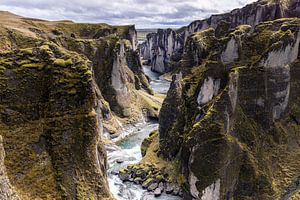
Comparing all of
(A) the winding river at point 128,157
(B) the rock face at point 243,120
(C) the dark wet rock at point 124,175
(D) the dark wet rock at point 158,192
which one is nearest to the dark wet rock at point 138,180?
(A) the winding river at point 128,157

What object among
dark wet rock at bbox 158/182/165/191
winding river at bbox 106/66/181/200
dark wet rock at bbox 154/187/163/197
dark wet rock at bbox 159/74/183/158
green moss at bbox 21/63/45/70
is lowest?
winding river at bbox 106/66/181/200

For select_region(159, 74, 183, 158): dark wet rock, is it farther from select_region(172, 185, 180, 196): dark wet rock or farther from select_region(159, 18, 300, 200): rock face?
select_region(172, 185, 180, 196): dark wet rock

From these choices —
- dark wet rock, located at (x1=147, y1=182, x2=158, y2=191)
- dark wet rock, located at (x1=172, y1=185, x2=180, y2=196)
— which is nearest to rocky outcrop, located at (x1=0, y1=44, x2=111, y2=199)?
dark wet rock, located at (x1=147, y1=182, x2=158, y2=191)

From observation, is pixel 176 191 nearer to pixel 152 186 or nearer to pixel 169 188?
pixel 169 188

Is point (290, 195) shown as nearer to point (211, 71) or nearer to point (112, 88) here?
point (211, 71)

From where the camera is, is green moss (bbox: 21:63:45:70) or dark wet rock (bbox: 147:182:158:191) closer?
green moss (bbox: 21:63:45:70)

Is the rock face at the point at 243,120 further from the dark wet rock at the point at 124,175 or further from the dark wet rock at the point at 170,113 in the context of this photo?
the dark wet rock at the point at 124,175

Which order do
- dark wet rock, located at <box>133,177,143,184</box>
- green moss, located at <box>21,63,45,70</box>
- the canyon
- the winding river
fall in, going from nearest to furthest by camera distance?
the canyon
green moss, located at <box>21,63,45,70</box>
the winding river
dark wet rock, located at <box>133,177,143,184</box>
